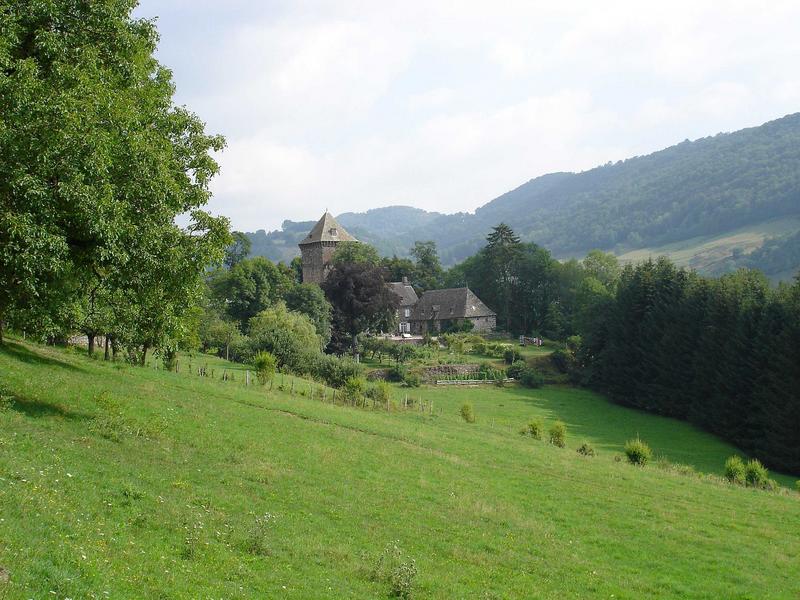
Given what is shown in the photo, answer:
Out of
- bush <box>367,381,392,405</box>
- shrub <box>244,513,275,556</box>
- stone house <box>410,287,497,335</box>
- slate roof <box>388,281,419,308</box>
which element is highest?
slate roof <box>388,281,419,308</box>

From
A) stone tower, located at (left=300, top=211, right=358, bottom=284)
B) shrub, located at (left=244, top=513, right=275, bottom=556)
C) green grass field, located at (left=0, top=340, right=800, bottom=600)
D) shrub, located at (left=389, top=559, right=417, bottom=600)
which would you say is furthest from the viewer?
stone tower, located at (left=300, top=211, right=358, bottom=284)

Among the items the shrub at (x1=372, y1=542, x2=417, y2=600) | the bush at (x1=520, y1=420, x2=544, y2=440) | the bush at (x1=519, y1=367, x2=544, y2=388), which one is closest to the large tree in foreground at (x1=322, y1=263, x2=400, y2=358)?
the bush at (x1=519, y1=367, x2=544, y2=388)

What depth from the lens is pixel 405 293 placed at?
112375 millimetres

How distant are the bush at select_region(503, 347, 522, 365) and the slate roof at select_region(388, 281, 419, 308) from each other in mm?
32227

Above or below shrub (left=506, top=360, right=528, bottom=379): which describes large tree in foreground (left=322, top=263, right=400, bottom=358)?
above

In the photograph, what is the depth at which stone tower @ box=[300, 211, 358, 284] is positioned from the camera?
102 m

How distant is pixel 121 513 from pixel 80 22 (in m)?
12.7

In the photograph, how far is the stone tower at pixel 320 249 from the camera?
334 feet

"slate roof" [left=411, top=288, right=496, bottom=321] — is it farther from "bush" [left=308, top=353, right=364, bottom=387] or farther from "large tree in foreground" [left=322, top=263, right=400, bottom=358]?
"bush" [left=308, top=353, right=364, bottom=387]

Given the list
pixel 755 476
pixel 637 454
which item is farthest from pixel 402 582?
pixel 755 476

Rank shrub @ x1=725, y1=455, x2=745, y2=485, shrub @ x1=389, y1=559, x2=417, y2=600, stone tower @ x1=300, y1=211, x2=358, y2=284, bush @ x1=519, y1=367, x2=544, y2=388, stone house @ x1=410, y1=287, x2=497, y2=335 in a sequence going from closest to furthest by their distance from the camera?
1. shrub @ x1=389, y1=559, x2=417, y2=600
2. shrub @ x1=725, y1=455, x2=745, y2=485
3. bush @ x1=519, y1=367, x2=544, y2=388
4. stone tower @ x1=300, y1=211, x2=358, y2=284
5. stone house @ x1=410, y1=287, x2=497, y2=335

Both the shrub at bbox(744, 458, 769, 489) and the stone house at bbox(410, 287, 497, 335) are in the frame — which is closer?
the shrub at bbox(744, 458, 769, 489)

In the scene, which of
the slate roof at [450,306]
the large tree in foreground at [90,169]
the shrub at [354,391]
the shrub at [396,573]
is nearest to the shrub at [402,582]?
the shrub at [396,573]

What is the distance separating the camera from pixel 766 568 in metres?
17.1
